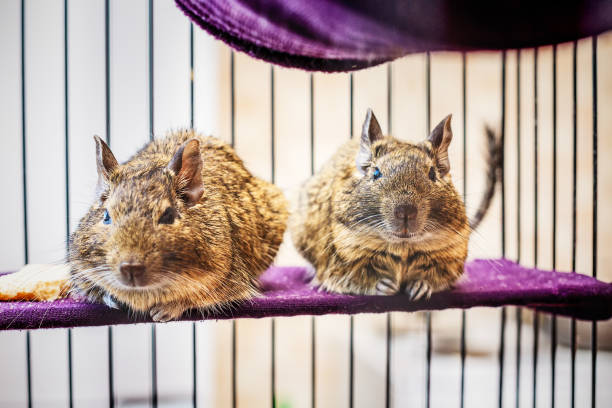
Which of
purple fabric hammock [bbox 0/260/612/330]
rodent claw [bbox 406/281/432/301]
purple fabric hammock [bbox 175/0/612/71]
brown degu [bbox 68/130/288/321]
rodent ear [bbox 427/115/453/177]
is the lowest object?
purple fabric hammock [bbox 0/260/612/330]

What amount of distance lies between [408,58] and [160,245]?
1.04 m

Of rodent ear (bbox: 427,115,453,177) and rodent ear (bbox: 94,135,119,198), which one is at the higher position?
rodent ear (bbox: 427,115,453,177)

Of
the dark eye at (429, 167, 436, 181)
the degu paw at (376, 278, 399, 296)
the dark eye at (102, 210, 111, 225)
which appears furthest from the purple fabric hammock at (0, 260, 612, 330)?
the dark eye at (429, 167, 436, 181)

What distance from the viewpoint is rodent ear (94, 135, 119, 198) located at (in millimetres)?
1075

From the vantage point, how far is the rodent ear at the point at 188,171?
1091mm

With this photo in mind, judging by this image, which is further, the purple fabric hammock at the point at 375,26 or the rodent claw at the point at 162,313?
the purple fabric hammock at the point at 375,26

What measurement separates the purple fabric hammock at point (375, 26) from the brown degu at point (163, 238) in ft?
1.39

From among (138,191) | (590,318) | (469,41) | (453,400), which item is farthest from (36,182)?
(453,400)

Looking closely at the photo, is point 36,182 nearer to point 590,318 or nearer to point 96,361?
point 96,361

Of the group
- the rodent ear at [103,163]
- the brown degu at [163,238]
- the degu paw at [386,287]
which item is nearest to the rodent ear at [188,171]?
the brown degu at [163,238]

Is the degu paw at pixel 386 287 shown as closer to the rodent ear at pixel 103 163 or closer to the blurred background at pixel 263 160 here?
the blurred background at pixel 263 160

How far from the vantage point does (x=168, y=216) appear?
3.49 feet

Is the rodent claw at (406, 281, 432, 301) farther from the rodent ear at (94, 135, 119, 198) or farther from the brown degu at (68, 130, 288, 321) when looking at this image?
the rodent ear at (94, 135, 119, 198)

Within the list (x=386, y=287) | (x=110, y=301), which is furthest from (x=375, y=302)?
(x=110, y=301)
